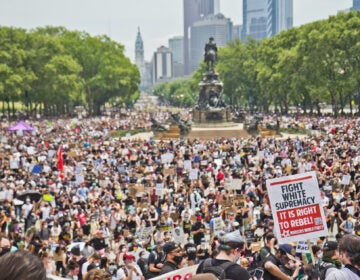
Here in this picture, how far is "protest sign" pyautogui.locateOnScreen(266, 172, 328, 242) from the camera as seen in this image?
289 inches

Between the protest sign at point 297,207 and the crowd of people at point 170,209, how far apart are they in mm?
316

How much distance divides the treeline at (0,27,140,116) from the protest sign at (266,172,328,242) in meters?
60.2

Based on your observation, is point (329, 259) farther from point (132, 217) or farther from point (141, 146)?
point (141, 146)

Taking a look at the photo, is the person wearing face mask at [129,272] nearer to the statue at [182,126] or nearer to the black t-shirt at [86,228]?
the black t-shirt at [86,228]

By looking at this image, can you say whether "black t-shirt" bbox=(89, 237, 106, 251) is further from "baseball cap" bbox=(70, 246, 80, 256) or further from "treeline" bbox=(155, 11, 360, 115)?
"treeline" bbox=(155, 11, 360, 115)

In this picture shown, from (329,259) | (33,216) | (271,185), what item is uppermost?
(271,185)

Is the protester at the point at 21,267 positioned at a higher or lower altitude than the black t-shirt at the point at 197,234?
higher

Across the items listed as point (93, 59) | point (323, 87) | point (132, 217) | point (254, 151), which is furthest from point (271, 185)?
point (93, 59)

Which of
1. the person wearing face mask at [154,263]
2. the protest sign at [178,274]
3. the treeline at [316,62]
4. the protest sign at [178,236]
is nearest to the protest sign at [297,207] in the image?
the protest sign at [178,274]

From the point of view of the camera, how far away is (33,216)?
53.7ft

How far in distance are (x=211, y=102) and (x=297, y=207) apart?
4941cm

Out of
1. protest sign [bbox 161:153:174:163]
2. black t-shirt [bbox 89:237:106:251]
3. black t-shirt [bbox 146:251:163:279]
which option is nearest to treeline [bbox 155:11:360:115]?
protest sign [bbox 161:153:174:163]

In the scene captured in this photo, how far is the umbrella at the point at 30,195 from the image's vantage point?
18422mm

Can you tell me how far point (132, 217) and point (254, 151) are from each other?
1638cm
